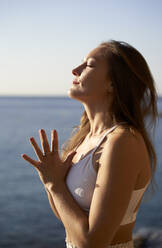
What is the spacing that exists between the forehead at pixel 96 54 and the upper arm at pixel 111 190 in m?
0.50

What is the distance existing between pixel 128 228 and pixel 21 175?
11.4 m

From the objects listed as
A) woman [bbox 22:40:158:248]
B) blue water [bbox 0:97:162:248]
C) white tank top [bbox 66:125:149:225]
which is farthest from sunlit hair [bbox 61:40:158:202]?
blue water [bbox 0:97:162:248]

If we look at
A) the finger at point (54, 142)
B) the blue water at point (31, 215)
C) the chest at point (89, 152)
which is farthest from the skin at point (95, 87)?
the blue water at point (31, 215)

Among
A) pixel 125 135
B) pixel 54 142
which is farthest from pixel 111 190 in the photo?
pixel 54 142

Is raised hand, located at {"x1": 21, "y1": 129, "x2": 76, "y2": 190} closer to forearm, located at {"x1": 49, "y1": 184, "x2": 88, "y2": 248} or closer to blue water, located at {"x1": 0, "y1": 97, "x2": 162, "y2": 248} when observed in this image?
forearm, located at {"x1": 49, "y1": 184, "x2": 88, "y2": 248}

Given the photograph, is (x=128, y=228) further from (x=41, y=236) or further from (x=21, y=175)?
(x=21, y=175)

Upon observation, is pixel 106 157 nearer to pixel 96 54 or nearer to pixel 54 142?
pixel 54 142

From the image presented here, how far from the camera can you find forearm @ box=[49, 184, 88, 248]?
1.53 metres

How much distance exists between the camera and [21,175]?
12.8m

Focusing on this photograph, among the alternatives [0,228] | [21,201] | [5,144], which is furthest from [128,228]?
[5,144]

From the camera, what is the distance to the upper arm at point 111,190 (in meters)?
1.46

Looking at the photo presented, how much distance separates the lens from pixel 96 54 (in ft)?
5.91

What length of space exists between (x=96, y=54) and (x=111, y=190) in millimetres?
729

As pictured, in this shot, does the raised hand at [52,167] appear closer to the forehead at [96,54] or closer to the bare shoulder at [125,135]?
the bare shoulder at [125,135]
